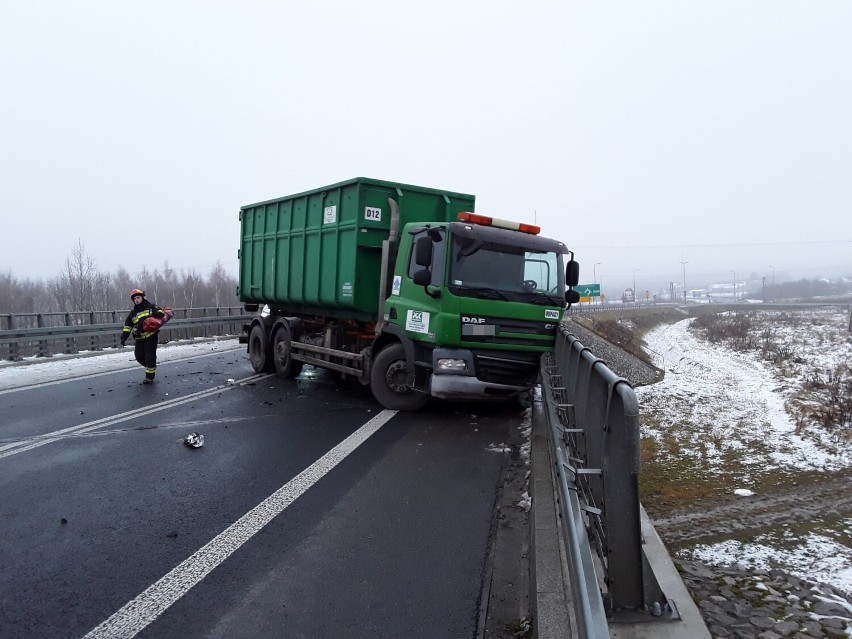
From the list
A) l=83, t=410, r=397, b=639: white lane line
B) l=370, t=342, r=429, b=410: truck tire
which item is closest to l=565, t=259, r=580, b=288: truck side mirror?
l=370, t=342, r=429, b=410: truck tire

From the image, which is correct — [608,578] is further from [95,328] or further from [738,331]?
[738,331]

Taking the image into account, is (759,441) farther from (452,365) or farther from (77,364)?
(77,364)

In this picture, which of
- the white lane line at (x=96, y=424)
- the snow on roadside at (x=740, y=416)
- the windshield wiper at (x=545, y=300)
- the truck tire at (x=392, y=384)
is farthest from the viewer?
the truck tire at (x=392, y=384)

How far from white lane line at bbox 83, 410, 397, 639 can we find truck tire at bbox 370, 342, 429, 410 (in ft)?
8.09

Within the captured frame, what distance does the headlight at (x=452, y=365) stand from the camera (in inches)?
277

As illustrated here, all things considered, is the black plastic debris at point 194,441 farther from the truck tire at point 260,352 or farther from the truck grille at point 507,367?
the truck tire at point 260,352

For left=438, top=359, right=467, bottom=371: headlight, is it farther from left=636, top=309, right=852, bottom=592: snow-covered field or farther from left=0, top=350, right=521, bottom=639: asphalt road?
left=636, top=309, right=852, bottom=592: snow-covered field

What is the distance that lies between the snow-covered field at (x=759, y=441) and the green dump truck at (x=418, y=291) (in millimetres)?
2468

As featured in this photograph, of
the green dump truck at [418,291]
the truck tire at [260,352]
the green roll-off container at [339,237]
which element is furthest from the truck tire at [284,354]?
the green roll-off container at [339,237]

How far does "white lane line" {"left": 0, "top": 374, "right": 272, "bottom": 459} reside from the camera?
19.6 ft

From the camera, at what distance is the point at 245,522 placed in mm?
4156

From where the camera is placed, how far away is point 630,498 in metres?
2.77

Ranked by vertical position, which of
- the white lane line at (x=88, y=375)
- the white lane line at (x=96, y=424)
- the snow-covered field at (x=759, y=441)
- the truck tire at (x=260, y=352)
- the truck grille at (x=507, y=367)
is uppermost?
the truck grille at (x=507, y=367)

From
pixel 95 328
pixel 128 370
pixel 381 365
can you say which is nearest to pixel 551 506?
pixel 381 365
